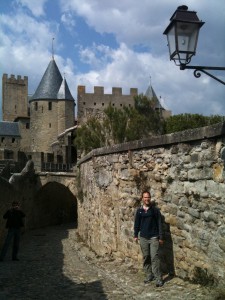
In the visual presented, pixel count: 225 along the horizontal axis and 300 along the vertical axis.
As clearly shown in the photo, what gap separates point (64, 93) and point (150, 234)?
44420mm

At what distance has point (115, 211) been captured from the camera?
8.65m

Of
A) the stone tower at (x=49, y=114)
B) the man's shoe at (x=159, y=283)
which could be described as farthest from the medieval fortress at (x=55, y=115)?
the man's shoe at (x=159, y=283)

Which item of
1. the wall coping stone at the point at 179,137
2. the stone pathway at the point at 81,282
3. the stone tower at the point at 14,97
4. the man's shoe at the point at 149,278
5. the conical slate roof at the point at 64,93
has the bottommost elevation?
the stone pathway at the point at 81,282

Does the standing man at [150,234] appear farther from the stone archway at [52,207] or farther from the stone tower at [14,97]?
the stone tower at [14,97]

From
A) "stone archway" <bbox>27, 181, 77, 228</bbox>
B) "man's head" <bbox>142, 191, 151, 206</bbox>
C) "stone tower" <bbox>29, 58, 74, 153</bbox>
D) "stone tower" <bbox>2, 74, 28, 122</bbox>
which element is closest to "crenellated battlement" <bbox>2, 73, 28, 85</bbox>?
"stone tower" <bbox>2, 74, 28, 122</bbox>

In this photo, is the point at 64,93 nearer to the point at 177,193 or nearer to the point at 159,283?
the point at 177,193

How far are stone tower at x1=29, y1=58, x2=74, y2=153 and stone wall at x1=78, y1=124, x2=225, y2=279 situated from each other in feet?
131

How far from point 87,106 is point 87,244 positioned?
106ft

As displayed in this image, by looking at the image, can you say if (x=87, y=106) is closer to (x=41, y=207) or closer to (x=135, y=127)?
(x=135, y=127)

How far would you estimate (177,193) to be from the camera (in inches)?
236

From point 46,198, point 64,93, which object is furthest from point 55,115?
point 46,198

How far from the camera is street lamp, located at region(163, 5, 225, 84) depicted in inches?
168

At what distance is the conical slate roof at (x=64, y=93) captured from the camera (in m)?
49.2

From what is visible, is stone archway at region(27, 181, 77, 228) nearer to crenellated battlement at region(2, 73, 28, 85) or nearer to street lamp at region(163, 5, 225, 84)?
street lamp at region(163, 5, 225, 84)
